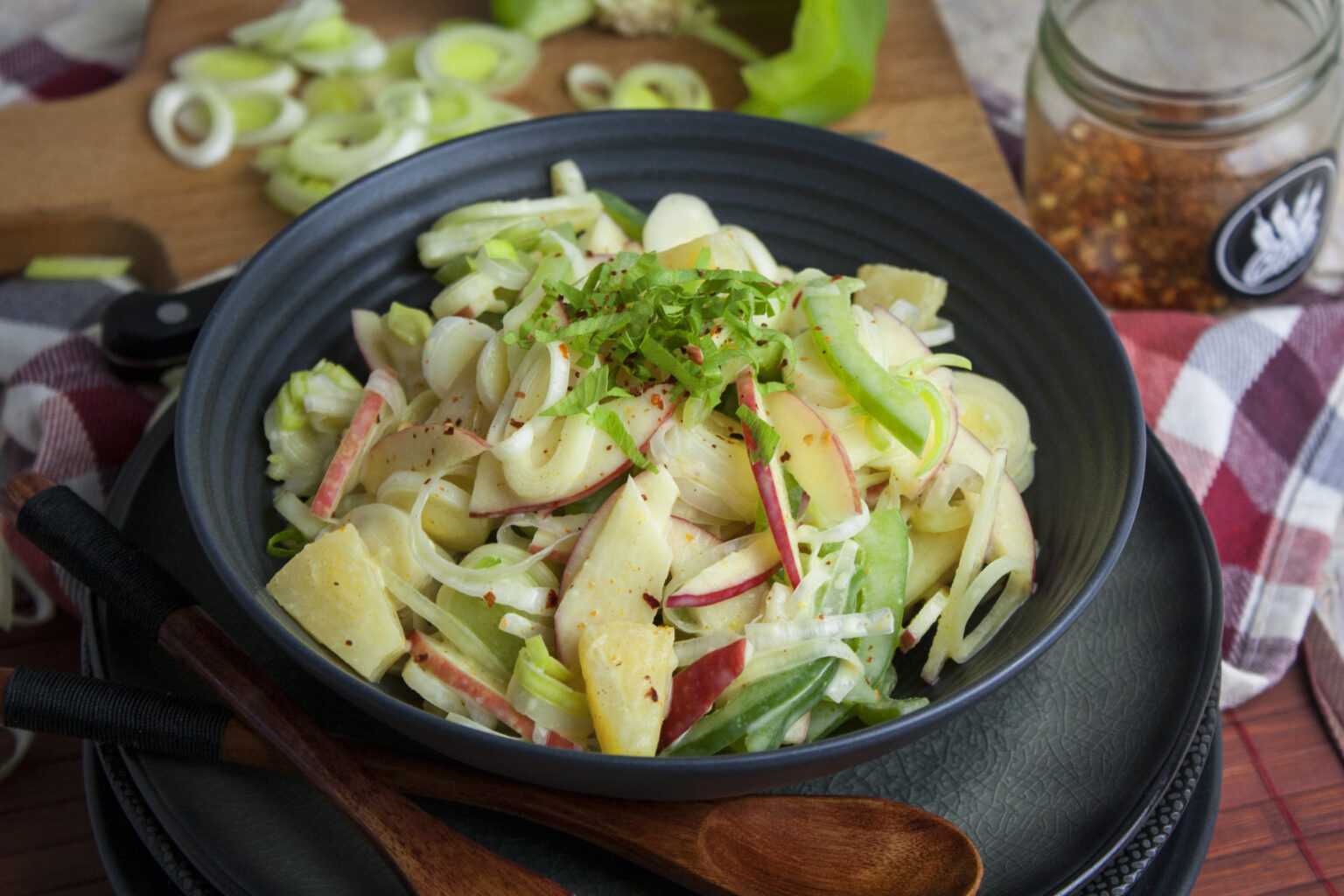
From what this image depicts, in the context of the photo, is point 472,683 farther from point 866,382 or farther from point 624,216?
point 624,216

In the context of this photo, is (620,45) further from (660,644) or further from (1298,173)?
(660,644)

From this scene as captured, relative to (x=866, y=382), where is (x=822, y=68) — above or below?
below

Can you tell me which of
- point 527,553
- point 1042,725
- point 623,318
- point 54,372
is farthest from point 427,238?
point 1042,725

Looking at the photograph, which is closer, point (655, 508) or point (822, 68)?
point (655, 508)

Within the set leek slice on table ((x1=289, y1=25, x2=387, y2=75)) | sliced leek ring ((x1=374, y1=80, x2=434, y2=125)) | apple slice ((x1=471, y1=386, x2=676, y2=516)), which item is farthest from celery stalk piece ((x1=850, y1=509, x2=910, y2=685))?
leek slice on table ((x1=289, y1=25, x2=387, y2=75))

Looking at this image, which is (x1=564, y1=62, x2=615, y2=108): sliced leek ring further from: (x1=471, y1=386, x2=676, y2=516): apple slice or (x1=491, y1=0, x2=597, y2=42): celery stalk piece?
(x1=471, y1=386, x2=676, y2=516): apple slice

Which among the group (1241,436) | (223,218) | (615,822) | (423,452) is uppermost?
(423,452)

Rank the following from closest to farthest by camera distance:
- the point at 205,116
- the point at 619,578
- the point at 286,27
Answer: the point at 619,578, the point at 205,116, the point at 286,27

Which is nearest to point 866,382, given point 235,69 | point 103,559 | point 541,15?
point 103,559
